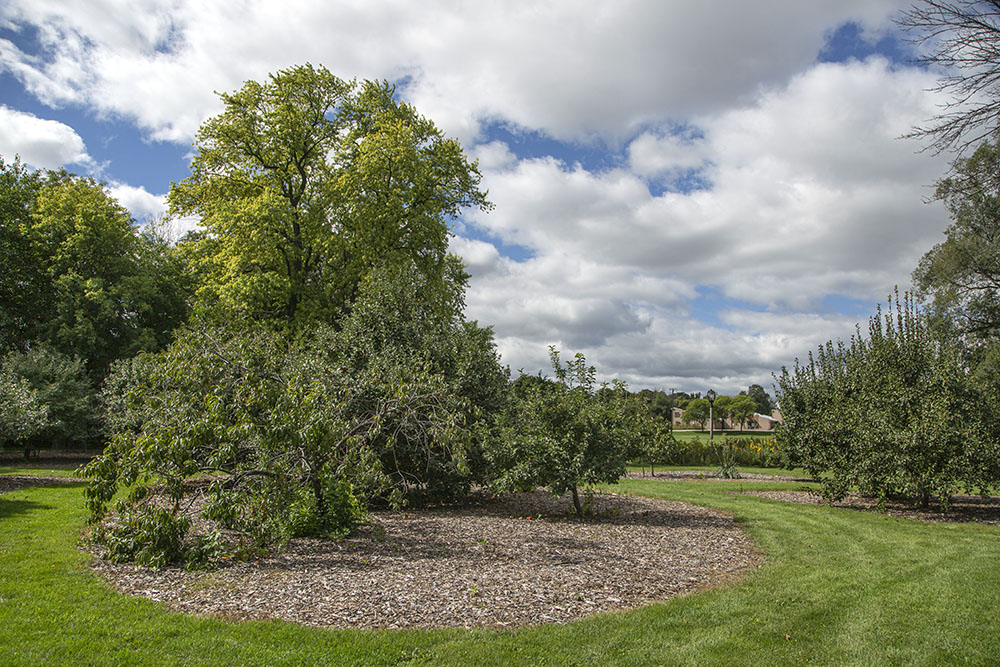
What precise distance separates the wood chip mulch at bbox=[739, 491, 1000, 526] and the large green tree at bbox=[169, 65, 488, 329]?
37.1 feet

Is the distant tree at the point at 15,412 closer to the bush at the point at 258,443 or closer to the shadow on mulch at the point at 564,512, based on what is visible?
the bush at the point at 258,443

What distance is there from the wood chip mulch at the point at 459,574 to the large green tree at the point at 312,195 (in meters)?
10.1

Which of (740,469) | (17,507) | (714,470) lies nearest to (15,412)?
(17,507)

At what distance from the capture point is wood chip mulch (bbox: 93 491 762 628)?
5.29 metres

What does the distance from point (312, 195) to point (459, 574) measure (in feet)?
53.5

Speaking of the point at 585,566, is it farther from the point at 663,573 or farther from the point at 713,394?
the point at 713,394

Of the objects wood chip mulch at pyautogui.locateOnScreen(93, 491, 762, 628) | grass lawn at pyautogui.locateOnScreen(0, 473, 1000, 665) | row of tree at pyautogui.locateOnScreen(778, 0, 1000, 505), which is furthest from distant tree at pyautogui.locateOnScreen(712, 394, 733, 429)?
grass lawn at pyautogui.locateOnScreen(0, 473, 1000, 665)

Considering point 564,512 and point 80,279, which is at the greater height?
point 80,279

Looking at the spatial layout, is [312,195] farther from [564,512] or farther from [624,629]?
[624,629]

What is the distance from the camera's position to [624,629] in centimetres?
507

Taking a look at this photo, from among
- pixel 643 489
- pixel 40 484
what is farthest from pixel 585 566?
pixel 40 484

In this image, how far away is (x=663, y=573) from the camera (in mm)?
6988

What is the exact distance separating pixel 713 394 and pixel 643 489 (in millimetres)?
12148

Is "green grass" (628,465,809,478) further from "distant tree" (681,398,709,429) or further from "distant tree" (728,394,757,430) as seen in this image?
"distant tree" (728,394,757,430)
